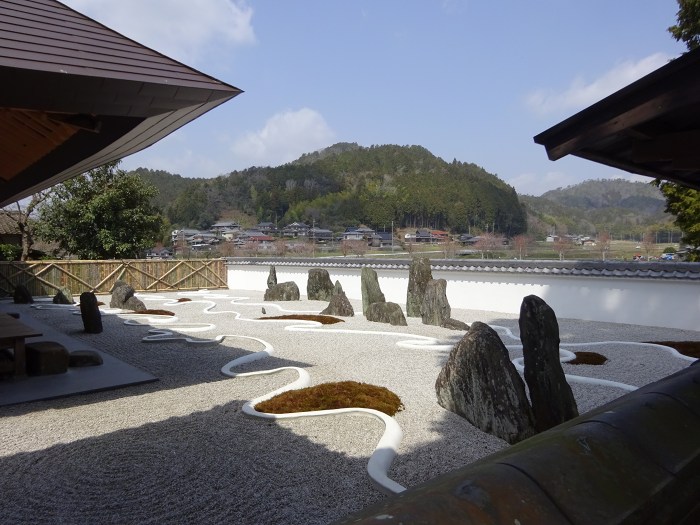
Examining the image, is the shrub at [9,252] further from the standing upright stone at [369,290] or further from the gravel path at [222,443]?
the gravel path at [222,443]

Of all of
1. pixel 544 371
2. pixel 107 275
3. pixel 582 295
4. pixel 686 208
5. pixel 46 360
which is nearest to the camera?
pixel 544 371

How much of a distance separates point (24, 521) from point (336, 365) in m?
5.30

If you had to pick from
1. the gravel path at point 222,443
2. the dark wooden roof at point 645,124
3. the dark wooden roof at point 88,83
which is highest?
the dark wooden roof at point 88,83

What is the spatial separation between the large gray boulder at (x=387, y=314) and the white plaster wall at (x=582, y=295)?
4751 mm

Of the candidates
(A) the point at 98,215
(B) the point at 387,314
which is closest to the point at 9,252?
(A) the point at 98,215

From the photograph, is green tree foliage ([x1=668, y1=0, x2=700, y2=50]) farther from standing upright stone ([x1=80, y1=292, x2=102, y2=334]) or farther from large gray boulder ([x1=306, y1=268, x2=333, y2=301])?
standing upright stone ([x1=80, y1=292, x2=102, y2=334])

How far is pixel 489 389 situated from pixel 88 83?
471 centimetres

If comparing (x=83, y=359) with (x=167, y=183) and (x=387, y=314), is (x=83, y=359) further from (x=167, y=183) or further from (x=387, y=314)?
(x=167, y=183)

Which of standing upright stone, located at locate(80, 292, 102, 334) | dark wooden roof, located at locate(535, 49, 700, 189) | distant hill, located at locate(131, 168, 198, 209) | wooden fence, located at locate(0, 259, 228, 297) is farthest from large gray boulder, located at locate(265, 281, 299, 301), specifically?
distant hill, located at locate(131, 168, 198, 209)

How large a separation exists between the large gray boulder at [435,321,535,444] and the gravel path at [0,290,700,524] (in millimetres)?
164

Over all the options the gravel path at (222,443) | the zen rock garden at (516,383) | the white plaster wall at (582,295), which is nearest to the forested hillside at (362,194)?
the white plaster wall at (582,295)

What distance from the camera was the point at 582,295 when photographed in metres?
14.4

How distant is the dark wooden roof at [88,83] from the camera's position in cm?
420

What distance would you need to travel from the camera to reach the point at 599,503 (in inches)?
47.3
